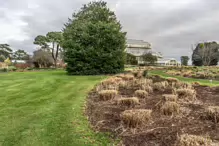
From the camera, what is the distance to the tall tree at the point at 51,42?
114 feet

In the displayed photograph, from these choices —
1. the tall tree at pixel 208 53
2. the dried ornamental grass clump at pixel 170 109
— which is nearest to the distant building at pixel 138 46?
the tall tree at pixel 208 53

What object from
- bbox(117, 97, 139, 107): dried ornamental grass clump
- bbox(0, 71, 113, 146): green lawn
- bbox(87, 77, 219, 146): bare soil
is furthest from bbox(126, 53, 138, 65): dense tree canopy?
bbox(87, 77, 219, 146): bare soil

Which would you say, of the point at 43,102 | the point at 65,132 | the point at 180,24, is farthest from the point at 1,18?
the point at 180,24

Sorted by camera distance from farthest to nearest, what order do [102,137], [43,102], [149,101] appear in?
[43,102], [149,101], [102,137]

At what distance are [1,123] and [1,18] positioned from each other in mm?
21560

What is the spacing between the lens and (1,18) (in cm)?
2095

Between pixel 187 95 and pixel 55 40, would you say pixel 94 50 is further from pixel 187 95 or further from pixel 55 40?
pixel 55 40

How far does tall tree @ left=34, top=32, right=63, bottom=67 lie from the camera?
34.8 metres

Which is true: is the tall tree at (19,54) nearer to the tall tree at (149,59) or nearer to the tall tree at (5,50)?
the tall tree at (5,50)

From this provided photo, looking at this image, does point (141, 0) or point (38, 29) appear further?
point (38, 29)

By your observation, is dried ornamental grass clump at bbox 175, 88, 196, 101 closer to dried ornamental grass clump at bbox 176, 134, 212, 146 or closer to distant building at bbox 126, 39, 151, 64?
dried ornamental grass clump at bbox 176, 134, 212, 146

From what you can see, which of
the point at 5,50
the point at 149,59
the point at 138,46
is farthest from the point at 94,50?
the point at 5,50

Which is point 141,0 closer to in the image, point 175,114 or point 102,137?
point 175,114

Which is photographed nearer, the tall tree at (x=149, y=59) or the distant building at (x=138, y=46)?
the tall tree at (x=149, y=59)
